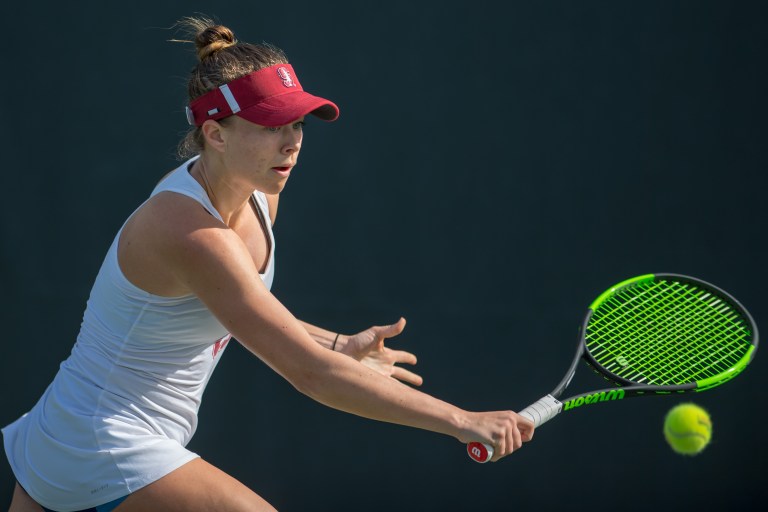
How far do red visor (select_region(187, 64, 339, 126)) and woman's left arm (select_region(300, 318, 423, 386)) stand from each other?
2.03 ft

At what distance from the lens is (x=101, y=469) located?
6.64 ft

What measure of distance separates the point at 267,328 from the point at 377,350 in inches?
24.7

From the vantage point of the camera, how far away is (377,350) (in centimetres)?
249

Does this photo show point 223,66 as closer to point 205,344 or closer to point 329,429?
point 205,344

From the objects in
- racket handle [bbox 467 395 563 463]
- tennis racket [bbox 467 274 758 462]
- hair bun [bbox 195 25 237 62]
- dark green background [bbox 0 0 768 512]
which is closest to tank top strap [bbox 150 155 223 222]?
hair bun [bbox 195 25 237 62]

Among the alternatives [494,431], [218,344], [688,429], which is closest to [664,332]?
[688,429]

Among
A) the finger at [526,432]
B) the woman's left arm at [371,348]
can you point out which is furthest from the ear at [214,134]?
the finger at [526,432]

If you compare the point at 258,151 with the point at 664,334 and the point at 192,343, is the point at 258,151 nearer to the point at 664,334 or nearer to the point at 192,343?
the point at 192,343

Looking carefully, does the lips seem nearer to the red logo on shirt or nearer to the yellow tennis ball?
the red logo on shirt

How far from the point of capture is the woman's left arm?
2.45 meters

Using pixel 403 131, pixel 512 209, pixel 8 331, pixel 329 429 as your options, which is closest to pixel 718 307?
pixel 512 209

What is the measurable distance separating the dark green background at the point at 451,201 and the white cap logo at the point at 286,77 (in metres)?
1.30

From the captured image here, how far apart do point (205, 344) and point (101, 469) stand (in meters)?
0.33

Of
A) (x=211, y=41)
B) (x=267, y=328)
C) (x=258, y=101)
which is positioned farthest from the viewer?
(x=211, y=41)
